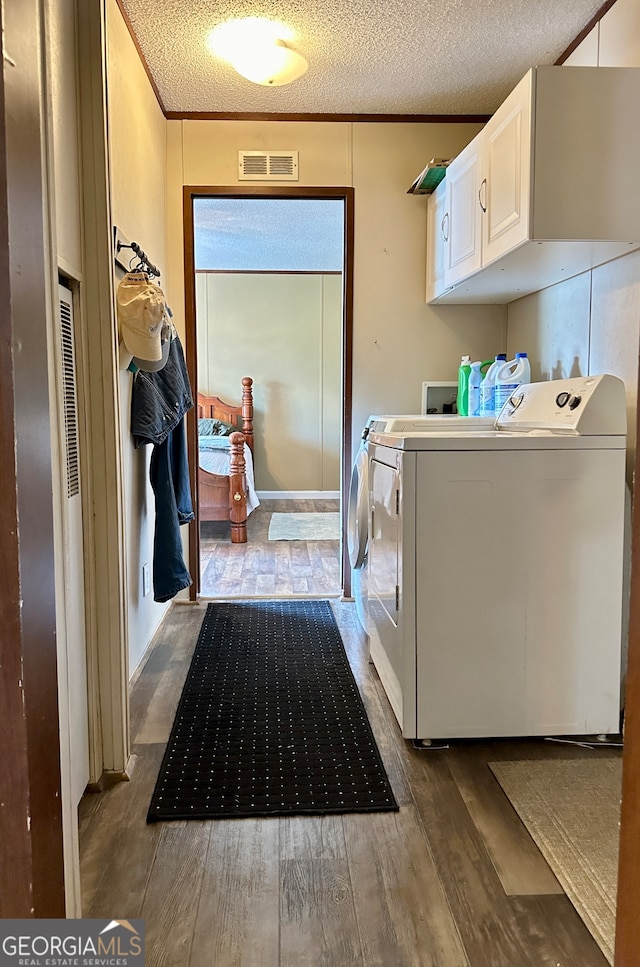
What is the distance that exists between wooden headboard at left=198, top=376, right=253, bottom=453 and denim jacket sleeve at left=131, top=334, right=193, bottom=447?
12.8 ft

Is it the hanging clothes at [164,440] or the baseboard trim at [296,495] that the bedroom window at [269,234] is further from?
the baseboard trim at [296,495]

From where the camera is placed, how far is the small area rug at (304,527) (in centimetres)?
507

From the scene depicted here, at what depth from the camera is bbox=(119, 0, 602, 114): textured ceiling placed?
2.26m

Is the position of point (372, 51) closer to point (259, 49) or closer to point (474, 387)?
point (259, 49)

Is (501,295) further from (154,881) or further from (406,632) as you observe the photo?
(154,881)

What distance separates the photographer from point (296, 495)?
6.82 m

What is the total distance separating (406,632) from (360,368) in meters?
1.77

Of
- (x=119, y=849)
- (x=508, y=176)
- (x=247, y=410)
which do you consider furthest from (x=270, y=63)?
(x=247, y=410)

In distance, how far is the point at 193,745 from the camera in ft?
6.34

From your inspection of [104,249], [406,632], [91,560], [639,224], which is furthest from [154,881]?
[639,224]

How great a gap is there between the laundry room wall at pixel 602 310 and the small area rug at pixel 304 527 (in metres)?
→ 2.64

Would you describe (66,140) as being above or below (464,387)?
above

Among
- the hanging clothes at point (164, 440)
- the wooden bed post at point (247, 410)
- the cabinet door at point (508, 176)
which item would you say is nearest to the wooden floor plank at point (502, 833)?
the hanging clothes at point (164, 440)

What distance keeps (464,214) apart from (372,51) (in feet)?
2.42
